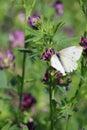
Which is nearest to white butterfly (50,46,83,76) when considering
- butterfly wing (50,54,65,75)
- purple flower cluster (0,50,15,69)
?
butterfly wing (50,54,65,75)

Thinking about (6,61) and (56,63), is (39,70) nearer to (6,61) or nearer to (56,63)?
(6,61)

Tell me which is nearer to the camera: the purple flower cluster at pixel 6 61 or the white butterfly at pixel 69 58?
the white butterfly at pixel 69 58

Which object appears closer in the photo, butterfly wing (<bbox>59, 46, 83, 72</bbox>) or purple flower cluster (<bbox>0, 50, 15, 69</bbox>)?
butterfly wing (<bbox>59, 46, 83, 72</bbox>)

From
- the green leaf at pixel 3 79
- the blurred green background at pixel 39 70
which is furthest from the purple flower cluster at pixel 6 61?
the green leaf at pixel 3 79

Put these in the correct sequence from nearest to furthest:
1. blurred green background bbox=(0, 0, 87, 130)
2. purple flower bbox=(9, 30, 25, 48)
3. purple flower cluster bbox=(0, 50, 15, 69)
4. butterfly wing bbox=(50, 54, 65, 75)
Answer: butterfly wing bbox=(50, 54, 65, 75)
blurred green background bbox=(0, 0, 87, 130)
purple flower cluster bbox=(0, 50, 15, 69)
purple flower bbox=(9, 30, 25, 48)

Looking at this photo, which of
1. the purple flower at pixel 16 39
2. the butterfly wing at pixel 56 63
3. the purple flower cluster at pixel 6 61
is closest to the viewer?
the butterfly wing at pixel 56 63

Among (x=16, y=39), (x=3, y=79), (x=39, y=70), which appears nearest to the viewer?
(x=3, y=79)

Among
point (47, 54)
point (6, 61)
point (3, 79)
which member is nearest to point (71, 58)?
point (47, 54)

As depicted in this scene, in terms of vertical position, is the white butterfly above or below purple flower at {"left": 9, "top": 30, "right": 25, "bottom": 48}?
above

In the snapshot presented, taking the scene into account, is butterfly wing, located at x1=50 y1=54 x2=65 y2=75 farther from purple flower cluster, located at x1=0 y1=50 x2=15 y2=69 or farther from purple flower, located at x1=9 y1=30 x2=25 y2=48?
purple flower, located at x1=9 y1=30 x2=25 y2=48

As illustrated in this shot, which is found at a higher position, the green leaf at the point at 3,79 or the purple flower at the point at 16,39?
the purple flower at the point at 16,39

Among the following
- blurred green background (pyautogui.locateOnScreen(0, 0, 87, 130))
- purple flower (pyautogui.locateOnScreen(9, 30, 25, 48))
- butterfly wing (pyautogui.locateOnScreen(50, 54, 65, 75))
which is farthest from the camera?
purple flower (pyautogui.locateOnScreen(9, 30, 25, 48))

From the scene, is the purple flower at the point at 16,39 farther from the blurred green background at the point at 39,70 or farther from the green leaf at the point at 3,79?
the green leaf at the point at 3,79
